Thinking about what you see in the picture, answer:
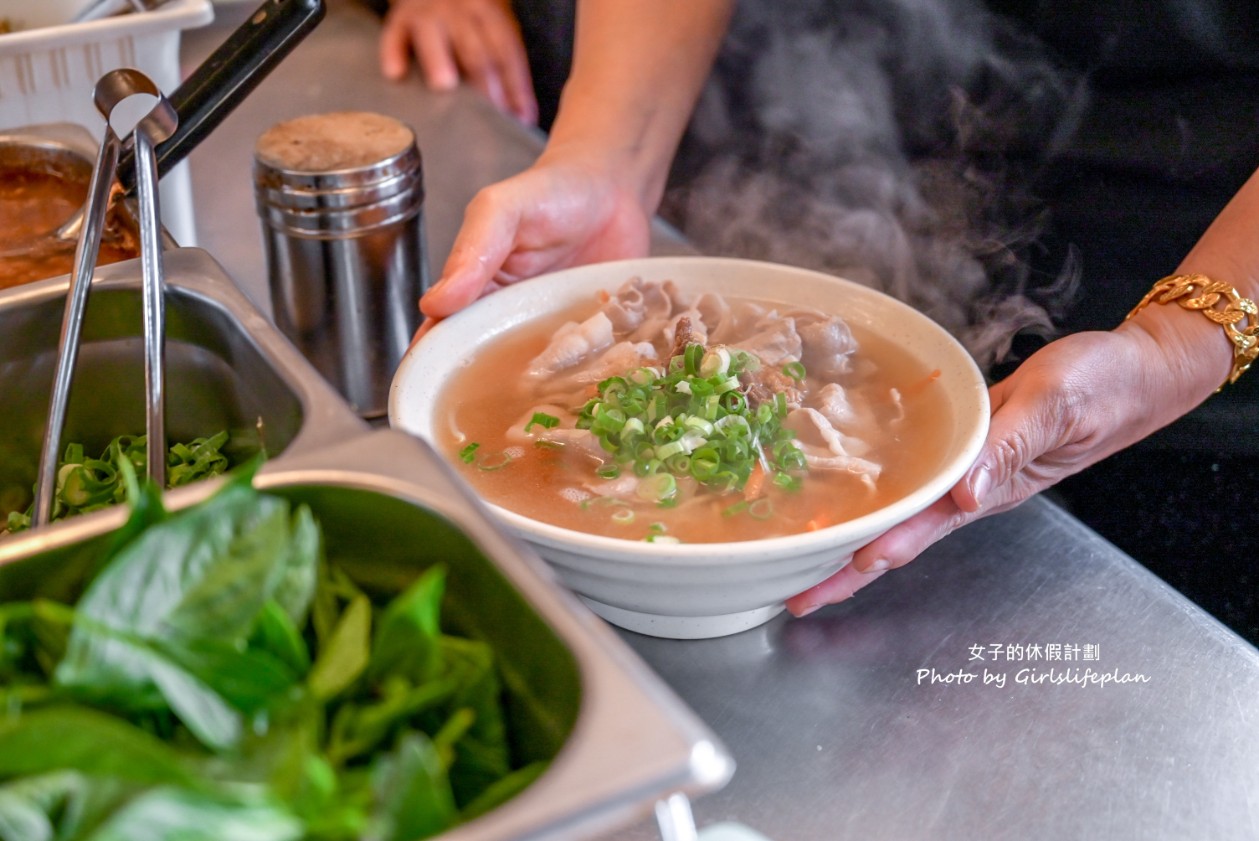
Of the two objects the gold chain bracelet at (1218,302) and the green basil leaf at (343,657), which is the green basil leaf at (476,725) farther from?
the gold chain bracelet at (1218,302)

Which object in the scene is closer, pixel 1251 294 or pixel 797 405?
pixel 797 405

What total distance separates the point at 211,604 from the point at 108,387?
0.77m

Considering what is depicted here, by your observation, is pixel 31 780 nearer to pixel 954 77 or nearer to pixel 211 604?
pixel 211 604

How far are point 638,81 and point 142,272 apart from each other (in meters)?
1.26

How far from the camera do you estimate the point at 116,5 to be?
2.24 metres

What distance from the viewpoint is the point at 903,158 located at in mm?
2438

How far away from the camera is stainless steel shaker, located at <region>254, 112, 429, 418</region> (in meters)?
1.72

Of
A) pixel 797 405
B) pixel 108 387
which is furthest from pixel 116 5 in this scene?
pixel 797 405

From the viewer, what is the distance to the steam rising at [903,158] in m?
2.19

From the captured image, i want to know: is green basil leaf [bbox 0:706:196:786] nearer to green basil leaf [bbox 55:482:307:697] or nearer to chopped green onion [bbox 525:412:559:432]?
green basil leaf [bbox 55:482:307:697]

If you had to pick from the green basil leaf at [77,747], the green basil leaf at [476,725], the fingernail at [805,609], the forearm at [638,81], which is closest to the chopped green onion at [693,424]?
the fingernail at [805,609]

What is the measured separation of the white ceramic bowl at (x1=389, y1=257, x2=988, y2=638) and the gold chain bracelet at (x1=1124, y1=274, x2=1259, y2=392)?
17.2 inches

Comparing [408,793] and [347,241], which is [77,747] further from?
[347,241]

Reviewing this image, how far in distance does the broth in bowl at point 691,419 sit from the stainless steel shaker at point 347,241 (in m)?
0.24
